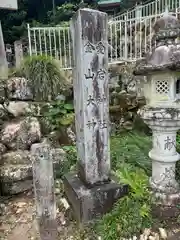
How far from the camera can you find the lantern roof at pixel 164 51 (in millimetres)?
2533

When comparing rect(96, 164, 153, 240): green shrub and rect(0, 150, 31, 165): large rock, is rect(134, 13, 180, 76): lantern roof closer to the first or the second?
rect(96, 164, 153, 240): green shrub

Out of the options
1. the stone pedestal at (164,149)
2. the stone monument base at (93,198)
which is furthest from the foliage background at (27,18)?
the stone monument base at (93,198)

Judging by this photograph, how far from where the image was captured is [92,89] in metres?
2.62

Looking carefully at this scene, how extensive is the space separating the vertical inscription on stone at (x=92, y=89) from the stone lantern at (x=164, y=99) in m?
0.47

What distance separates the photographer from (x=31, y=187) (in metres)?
3.84

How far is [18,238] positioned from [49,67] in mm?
3495

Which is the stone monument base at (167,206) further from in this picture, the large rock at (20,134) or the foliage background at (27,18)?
the foliage background at (27,18)

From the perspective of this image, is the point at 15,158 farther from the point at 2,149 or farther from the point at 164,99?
the point at 164,99

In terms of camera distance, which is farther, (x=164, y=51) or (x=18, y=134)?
(x=18, y=134)

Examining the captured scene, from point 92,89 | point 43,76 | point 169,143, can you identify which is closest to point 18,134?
point 43,76

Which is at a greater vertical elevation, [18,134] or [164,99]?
[164,99]

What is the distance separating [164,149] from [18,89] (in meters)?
3.18

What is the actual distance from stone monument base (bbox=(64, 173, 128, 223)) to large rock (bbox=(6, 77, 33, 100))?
2.60 m

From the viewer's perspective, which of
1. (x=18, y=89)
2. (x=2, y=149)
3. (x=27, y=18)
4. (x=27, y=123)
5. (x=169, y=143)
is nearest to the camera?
(x=169, y=143)
